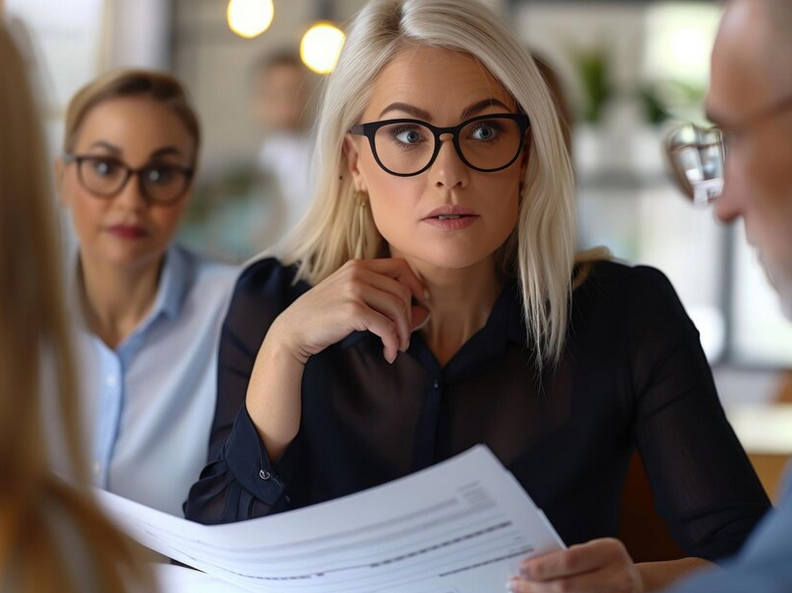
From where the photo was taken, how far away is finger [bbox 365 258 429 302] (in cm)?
159

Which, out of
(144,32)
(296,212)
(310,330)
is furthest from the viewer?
(144,32)

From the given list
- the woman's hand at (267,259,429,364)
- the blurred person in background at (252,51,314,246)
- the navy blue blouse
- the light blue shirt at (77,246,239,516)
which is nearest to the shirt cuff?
the navy blue blouse

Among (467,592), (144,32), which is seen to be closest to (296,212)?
(144,32)

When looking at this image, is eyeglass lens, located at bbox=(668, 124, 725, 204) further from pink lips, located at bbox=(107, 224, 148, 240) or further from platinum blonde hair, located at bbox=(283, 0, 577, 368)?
pink lips, located at bbox=(107, 224, 148, 240)

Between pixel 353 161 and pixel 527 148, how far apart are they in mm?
282

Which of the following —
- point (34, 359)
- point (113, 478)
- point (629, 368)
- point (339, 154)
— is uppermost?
point (339, 154)

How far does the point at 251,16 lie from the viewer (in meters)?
3.01

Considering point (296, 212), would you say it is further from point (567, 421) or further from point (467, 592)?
point (467, 592)

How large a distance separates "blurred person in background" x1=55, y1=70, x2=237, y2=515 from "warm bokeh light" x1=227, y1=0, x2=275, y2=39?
0.88 m

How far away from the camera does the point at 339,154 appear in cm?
170

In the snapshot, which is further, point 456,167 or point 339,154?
point 339,154

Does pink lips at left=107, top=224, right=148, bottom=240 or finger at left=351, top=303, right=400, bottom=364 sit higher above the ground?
pink lips at left=107, top=224, right=148, bottom=240

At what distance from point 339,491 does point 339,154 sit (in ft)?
1.73

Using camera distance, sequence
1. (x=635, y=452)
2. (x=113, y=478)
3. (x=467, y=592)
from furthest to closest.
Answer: (x=113, y=478) → (x=635, y=452) → (x=467, y=592)
